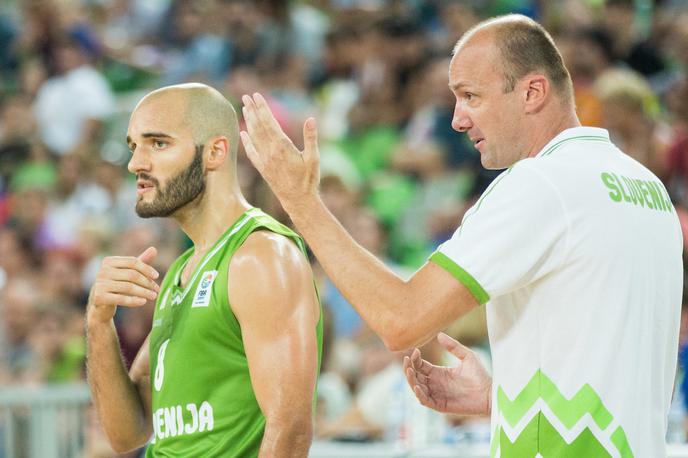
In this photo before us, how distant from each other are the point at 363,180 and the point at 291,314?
19.7 ft

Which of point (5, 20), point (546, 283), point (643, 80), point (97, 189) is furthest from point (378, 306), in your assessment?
point (5, 20)

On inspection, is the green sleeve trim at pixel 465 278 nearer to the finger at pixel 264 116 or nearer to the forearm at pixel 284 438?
the finger at pixel 264 116

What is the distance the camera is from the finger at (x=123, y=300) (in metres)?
3.68

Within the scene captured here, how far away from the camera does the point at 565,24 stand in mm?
8992

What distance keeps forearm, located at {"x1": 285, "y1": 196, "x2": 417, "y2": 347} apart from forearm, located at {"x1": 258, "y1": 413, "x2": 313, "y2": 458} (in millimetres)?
698

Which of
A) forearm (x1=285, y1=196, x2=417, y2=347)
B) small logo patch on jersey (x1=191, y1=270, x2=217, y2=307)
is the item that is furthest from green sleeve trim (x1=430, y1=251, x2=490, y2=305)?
small logo patch on jersey (x1=191, y1=270, x2=217, y2=307)

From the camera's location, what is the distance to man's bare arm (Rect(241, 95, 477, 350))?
113 inches

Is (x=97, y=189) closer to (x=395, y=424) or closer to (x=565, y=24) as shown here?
(x=565, y=24)

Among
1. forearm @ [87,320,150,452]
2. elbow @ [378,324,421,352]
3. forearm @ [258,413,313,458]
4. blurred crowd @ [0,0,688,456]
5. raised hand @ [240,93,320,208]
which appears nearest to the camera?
elbow @ [378,324,421,352]

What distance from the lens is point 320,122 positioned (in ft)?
34.0

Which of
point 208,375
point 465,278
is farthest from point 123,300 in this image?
point 465,278

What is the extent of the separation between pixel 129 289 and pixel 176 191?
1.29 feet

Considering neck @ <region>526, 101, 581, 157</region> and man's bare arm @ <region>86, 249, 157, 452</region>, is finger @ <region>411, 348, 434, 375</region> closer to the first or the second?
neck @ <region>526, 101, 581, 157</region>

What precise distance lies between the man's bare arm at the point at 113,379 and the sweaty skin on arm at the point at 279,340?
42cm
